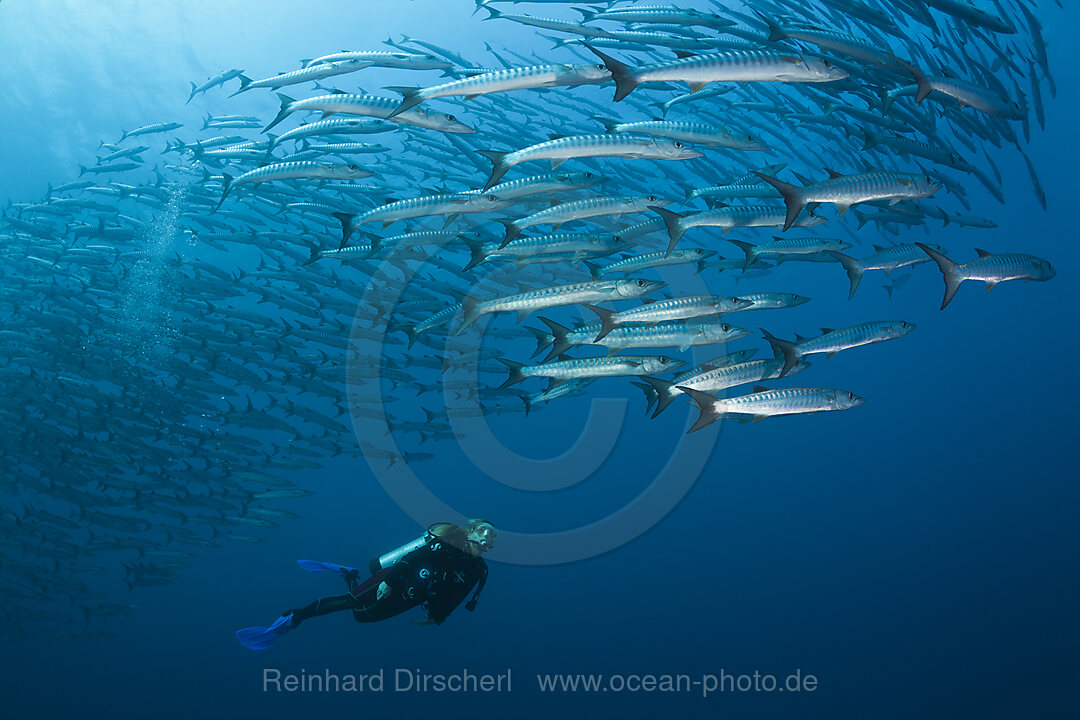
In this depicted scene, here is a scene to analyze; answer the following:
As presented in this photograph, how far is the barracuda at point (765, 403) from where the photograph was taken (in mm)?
3818

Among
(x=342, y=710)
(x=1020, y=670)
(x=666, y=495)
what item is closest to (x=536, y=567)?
(x=666, y=495)

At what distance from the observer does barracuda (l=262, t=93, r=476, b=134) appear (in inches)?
178

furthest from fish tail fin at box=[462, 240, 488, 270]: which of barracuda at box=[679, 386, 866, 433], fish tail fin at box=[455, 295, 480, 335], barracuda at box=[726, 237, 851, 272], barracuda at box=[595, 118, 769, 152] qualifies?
barracuda at box=[679, 386, 866, 433]

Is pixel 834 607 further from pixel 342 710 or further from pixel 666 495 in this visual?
pixel 342 710

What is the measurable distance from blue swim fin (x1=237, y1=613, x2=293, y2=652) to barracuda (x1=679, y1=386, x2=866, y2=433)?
5020 mm

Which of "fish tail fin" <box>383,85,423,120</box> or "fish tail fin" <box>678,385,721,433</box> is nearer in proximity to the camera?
"fish tail fin" <box>678,385,721,433</box>

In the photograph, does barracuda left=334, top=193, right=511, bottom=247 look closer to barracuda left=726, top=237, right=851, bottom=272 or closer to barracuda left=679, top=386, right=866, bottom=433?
barracuda left=726, top=237, right=851, bottom=272

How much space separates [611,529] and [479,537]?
44475 millimetres

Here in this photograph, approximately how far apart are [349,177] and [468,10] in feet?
66.9

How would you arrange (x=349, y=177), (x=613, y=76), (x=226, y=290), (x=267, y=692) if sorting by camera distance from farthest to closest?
(x=267, y=692), (x=226, y=290), (x=349, y=177), (x=613, y=76)

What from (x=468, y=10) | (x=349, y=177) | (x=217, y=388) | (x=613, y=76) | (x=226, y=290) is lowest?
(x=613, y=76)

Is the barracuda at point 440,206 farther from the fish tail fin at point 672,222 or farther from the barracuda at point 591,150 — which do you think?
the fish tail fin at point 672,222

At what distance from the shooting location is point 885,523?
59.4 m

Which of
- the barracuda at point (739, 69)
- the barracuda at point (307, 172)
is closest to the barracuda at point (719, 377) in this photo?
the barracuda at point (739, 69)
